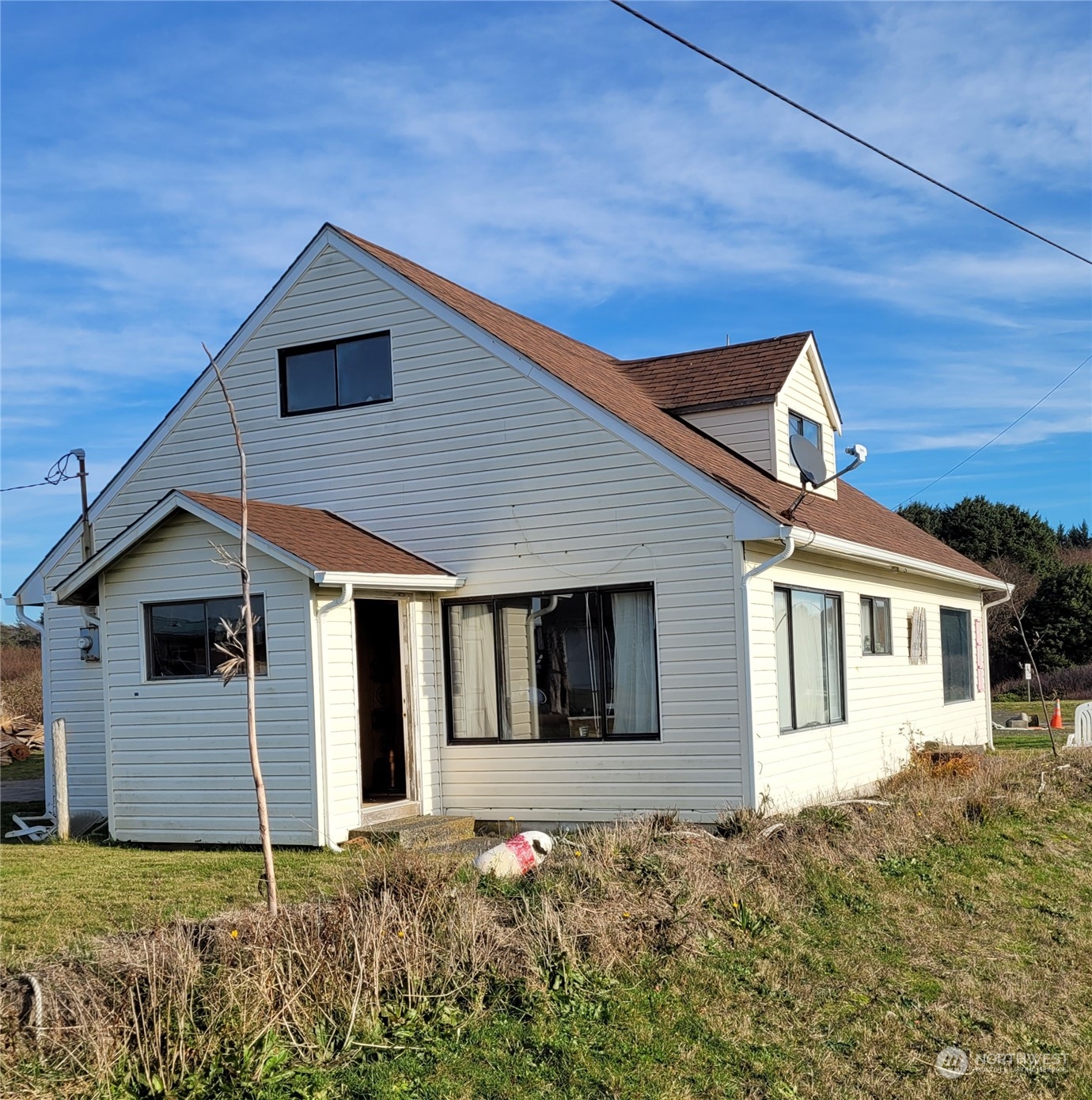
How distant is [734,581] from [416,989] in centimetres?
632

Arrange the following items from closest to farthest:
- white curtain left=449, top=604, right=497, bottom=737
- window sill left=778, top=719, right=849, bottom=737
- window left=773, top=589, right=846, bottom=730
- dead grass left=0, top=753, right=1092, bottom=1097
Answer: dead grass left=0, top=753, right=1092, bottom=1097 < window sill left=778, top=719, right=849, bottom=737 < window left=773, top=589, right=846, bottom=730 < white curtain left=449, top=604, right=497, bottom=737

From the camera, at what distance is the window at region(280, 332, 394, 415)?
551 inches

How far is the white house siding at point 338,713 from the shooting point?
38.8 feet

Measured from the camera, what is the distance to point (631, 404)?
14133 mm

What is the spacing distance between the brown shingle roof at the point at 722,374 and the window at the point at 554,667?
12.2 ft

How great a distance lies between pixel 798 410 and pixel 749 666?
16.2 ft

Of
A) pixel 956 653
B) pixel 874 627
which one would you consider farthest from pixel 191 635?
pixel 956 653

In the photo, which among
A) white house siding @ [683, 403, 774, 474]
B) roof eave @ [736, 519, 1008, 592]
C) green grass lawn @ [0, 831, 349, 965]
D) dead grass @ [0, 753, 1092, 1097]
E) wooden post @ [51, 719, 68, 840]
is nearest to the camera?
dead grass @ [0, 753, 1092, 1097]

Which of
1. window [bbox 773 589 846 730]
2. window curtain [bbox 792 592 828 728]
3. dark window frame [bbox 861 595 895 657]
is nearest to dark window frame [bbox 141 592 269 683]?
window [bbox 773 589 846 730]

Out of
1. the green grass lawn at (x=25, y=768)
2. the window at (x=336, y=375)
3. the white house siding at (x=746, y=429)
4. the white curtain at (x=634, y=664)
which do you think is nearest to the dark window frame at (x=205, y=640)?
the window at (x=336, y=375)

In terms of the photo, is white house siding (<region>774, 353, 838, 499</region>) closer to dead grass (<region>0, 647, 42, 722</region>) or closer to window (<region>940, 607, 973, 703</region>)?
window (<region>940, 607, 973, 703</region>)

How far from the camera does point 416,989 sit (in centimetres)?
624

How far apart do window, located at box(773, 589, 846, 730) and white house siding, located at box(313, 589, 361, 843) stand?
4344 mm

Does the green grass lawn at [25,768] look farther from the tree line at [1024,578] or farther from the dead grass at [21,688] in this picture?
the tree line at [1024,578]
